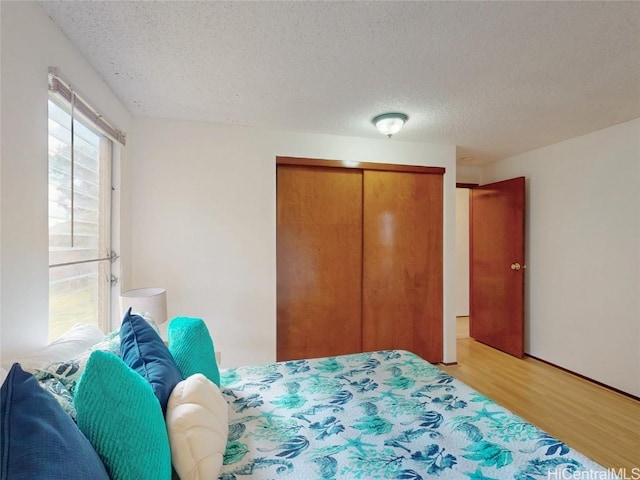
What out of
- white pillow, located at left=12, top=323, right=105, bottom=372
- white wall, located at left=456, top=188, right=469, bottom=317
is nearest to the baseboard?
white wall, located at left=456, top=188, right=469, bottom=317

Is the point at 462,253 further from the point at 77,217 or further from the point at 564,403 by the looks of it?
the point at 77,217

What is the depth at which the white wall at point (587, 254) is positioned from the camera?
2.73 m

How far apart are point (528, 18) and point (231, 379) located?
2.30 metres

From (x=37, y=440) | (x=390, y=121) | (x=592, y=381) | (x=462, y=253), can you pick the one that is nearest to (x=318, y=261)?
(x=390, y=121)

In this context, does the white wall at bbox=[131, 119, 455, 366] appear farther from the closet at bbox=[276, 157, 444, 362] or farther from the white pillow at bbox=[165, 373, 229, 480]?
the white pillow at bbox=[165, 373, 229, 480]

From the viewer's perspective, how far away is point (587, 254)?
307cm

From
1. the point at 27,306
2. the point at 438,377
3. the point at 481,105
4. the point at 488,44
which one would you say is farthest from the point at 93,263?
the point at 481,105

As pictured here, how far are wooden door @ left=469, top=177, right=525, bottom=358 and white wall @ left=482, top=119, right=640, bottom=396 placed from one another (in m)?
0.17

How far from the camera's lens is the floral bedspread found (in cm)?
108

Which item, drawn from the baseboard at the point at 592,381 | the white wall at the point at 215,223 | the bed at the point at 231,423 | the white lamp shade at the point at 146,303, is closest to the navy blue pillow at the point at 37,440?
the bed at the point at 231,423

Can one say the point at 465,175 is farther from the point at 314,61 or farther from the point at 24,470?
the point at 24,470

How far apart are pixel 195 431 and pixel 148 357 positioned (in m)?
0.34

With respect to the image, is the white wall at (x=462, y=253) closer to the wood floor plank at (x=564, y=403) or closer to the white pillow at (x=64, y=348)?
the wood floor plank at (x=564, y=403)

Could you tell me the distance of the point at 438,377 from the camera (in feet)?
5.89
